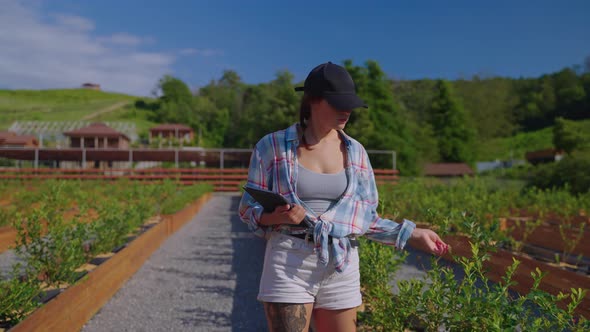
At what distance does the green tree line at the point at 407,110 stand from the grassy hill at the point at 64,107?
5.75m

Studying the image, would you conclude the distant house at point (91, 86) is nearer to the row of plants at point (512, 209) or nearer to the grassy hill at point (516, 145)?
the grassy hill at point (516, 145)

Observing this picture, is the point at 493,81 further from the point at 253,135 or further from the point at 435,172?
the point at 253,135

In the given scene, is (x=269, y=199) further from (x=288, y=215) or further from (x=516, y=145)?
(x=516, y=145)

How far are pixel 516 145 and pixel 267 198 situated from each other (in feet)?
260

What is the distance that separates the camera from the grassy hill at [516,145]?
6688cm

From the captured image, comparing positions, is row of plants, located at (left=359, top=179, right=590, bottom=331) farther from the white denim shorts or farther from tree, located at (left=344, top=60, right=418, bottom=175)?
tree, located at (left=344, top=60, right=418, bottom=175)

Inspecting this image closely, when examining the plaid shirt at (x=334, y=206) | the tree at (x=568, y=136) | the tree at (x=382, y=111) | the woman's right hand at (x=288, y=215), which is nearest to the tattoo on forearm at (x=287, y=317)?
the plaid shirt at (x=334, y=206)

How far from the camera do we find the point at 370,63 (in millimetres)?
41375

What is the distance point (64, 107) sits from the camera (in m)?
115

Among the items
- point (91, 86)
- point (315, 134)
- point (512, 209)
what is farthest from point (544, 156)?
point (91, 86)

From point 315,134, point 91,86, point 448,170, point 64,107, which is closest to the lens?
point 315,134

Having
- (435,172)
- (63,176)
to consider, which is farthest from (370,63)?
(63,176)

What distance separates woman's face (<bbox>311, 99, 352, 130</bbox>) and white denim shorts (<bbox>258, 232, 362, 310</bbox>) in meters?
0.43


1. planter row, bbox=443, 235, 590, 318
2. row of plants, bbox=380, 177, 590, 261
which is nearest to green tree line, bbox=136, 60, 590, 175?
row of plants, bbox=380, 177, 590, 261
